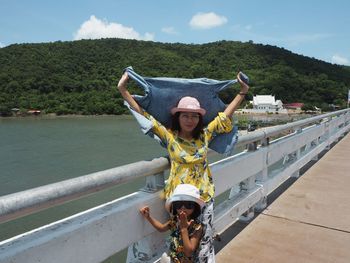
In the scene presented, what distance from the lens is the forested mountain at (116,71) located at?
118 meters

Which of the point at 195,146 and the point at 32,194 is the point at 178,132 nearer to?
the point at 195,146

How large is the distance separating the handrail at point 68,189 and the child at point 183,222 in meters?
0.27

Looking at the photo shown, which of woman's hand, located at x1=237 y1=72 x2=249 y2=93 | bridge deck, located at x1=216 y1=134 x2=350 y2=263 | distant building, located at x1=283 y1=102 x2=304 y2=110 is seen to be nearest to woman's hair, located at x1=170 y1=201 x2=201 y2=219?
bridge deck, located at x1=216 y1=134 x2=350 y2=263

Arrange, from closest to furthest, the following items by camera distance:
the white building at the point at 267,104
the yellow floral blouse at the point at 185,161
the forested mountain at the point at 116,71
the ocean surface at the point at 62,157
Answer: the yellow floral blouse at the point at 185,161 → the ocean surface at the point at 62,157 → the forested mountain at the point at 116,71 → the white building at the point at 267,104

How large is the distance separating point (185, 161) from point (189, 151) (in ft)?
0.30

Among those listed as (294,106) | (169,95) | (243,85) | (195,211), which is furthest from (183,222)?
(294,106)

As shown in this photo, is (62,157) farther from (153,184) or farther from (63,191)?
(63,191)

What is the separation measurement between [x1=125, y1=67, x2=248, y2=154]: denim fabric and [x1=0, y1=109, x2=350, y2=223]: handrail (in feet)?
0.93

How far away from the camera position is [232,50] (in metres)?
130

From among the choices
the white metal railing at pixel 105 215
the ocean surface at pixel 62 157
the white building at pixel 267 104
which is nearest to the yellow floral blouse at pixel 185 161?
the white metal railing at pixel 105 215

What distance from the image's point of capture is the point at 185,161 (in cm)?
265

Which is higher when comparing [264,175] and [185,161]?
[185,161]

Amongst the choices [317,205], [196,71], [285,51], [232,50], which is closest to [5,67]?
[196,71]

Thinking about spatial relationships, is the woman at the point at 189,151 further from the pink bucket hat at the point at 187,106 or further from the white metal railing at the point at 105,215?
the white metal railing at the point at 105,215
